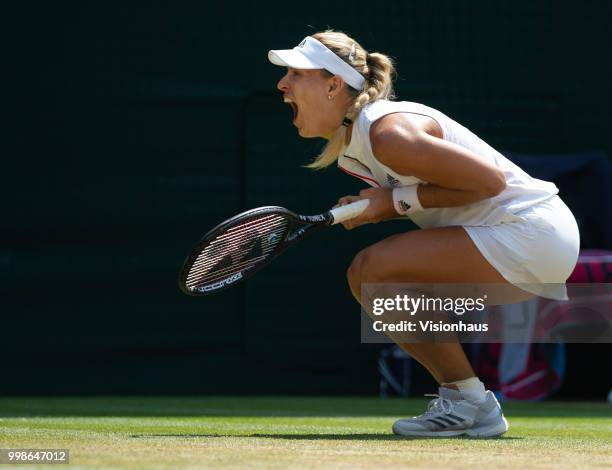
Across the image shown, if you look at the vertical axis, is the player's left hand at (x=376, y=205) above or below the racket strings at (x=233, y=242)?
above

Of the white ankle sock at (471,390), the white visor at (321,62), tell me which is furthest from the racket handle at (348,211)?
the white ankle sock at (471,390)

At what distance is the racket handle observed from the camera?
10.6ft

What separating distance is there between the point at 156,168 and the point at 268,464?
3.39 metres

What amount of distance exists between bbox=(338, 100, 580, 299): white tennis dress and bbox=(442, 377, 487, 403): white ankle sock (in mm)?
303

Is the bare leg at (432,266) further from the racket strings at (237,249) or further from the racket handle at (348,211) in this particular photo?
the racket strings at (237,249)

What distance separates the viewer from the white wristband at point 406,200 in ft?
10.5

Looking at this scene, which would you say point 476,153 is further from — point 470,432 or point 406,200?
point 470,432

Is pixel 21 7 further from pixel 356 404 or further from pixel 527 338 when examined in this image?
pixel 527 338

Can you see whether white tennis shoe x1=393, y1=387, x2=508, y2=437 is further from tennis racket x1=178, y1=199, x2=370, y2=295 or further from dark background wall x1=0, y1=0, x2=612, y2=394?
dark background wall x1=0, y1=0, x2=612, y2=394

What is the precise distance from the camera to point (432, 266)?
3197 mm

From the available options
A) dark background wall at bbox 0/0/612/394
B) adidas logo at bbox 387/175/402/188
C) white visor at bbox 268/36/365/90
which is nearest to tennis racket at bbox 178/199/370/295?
adidas logo at bbox 387/175/402/188

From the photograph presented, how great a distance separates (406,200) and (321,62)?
0.47 m

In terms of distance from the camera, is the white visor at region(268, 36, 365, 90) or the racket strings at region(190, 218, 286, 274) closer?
the racket strings at region(190, 218, 286, 274)

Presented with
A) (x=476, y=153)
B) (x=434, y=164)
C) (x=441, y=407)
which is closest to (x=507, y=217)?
(x=476, y=153)
